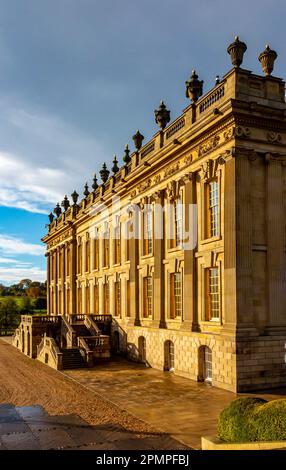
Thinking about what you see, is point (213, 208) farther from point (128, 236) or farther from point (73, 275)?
point (73, 275)

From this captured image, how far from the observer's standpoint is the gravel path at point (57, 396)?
1684 centimetres

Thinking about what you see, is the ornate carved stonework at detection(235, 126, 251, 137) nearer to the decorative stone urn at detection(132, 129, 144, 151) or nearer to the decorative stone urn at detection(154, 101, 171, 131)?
the decorative stone urn at detection(154, 101, 171, 131)

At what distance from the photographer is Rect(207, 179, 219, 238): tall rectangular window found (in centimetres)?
2492

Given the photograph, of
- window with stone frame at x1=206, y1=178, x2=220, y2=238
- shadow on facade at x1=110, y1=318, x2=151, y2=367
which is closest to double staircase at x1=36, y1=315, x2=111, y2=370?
shadow on facade at x1=110, y1=318, x2=151, y2=367

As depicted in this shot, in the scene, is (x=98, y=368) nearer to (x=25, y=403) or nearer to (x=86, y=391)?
(x=86, y=391)

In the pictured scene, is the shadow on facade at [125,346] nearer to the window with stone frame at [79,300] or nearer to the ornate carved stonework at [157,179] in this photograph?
the ornate carved stonework at [157,179]

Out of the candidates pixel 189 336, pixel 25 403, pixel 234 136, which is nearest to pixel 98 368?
pixel 189 336

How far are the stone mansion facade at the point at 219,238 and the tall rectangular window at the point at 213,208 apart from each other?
5 cm

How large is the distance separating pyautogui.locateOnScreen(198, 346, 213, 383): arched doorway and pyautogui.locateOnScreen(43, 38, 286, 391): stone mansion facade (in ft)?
0.17

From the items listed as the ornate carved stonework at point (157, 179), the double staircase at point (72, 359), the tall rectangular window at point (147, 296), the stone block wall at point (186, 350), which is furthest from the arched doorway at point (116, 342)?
the ornate carved stonework at point (157, 179)

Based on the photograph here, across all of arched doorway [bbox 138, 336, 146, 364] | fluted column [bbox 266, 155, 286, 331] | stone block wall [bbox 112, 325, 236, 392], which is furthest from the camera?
arched doorway [bbox 138, 336, 146, 364]

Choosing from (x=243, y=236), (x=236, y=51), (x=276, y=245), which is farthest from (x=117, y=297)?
(x=236, y=51)
